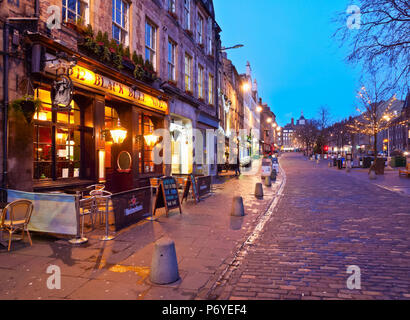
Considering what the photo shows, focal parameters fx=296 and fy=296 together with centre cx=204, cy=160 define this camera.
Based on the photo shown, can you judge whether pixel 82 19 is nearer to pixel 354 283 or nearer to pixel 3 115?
pixel 3 115

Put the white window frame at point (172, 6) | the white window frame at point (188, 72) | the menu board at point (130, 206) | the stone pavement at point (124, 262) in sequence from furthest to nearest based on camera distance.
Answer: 1. the white window frame at point (188, 72)
2. the white window frame at point (172, 6)
3. the menu board at point (130, 206)
4. the stone pavement at point (124, 262)

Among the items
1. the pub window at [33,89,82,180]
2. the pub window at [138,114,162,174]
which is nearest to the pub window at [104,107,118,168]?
the pub window at [138,114,162,174]

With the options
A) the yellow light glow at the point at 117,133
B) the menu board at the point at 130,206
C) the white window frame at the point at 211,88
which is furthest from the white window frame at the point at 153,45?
the white window frame at the point at 211,88

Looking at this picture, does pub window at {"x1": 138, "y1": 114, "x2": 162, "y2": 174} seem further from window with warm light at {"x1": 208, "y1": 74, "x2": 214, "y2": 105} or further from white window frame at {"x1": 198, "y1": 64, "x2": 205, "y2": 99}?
window with warm light at {"x1": 208, "y1": 74, "x2": 214, "y2": 105}

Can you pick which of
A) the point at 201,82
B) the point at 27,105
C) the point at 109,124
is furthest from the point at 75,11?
the point at 201,82

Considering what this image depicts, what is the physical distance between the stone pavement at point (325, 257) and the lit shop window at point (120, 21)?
348 inches

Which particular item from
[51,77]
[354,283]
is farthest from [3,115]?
[354,283]

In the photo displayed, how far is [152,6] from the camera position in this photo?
44.7ft

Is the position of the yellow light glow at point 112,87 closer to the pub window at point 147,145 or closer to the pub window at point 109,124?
the pub window at point 147,145

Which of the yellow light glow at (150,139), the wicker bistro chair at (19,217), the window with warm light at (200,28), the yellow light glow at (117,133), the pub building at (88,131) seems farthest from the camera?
the window with warm light at (200,28)

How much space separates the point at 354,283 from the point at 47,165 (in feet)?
26.4

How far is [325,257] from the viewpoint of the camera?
536 centimetres

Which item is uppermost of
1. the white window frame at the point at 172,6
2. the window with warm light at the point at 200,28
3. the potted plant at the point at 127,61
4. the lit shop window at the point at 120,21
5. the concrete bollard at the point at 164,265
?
the window with warm light at the point at 200,28

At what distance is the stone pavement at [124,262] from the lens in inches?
157
